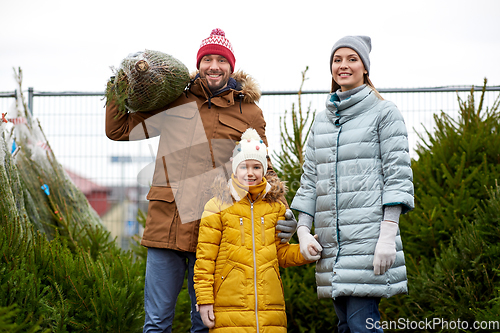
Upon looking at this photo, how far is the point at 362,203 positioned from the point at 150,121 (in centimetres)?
132

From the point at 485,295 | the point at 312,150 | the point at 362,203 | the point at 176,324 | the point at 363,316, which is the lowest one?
the point at 176,324

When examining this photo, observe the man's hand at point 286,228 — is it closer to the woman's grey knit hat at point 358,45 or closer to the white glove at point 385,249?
the white glove at point 385,249

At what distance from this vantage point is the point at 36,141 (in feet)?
14.7

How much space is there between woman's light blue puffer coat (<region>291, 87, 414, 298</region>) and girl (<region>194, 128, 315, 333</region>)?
266 mm

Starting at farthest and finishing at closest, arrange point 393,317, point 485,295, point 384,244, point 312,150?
point 393,317 < point 485,295 < point 312,150 < point 384,244

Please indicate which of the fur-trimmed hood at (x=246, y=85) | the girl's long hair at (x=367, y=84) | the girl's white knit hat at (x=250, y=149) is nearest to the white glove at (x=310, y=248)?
the girl's white knit hat at (x=250, y=149)

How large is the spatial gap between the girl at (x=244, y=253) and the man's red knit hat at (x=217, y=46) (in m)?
0.53

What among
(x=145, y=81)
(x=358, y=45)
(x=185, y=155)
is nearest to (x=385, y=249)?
(x=358, y=45)

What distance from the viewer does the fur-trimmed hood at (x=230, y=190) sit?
2576 millimetres

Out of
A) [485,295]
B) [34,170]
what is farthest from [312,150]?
[34,170]

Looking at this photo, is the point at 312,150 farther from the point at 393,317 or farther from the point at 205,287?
the point at 393,317

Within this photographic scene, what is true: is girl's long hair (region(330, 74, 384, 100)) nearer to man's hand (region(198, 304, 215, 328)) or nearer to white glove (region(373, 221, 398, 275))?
white glove (region(373, 221, 398, 275))

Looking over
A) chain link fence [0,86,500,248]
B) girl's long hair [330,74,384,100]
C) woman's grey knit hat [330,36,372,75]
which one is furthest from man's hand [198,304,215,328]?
chain link fence [0,86,500,248]

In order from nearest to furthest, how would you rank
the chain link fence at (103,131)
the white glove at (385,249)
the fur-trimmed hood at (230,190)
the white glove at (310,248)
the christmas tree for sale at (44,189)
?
1. the white glove at (385,249)
2. the white glove at (310,248)
3. the fur-trimmed hood at (230,190)
4. the christmas tree for sale at (44,189)
5. the chain link fence at (103,131)
